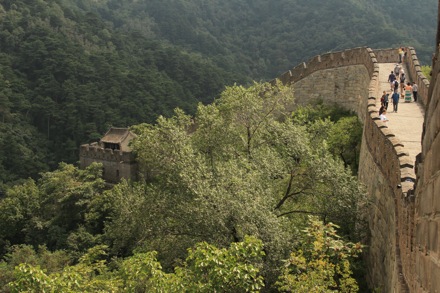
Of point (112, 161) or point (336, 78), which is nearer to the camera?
point (336, 78)

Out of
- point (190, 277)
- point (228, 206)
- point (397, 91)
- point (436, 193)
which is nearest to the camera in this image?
point (436, 193)

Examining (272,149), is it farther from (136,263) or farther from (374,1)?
(374,1)

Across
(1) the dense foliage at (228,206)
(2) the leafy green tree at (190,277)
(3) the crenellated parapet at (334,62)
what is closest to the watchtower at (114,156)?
(3) the crenellated parapet at (334,62)

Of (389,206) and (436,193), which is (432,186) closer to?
→ (436,193)

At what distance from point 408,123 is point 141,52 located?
211ft

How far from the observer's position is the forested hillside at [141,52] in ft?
173

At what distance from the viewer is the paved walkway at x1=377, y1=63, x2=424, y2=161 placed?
42.2 feet

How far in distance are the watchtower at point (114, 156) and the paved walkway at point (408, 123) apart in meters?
17.5

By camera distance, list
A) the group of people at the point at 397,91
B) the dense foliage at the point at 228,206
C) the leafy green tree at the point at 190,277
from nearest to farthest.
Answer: the leafy green tree at the point at 190,277 < the dense foliage at the point at 228,206 < the group of people at the point at 397,91

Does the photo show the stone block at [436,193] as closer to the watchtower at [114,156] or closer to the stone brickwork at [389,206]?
the stone brickwork at [389,206]

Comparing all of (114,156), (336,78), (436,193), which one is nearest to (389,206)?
(436,193)

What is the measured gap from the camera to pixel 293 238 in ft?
43.4

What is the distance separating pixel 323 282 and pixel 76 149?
42.8 meters

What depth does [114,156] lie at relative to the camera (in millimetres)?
34344
